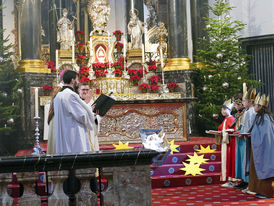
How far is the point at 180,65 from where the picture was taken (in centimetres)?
1360

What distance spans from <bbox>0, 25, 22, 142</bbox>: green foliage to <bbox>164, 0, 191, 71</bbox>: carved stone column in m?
4.03

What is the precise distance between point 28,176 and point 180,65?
10.0 metres

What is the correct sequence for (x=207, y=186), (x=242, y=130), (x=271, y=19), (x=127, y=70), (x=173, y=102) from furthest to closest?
(x=271, y=19) < (x=127, y=70) < (x=173, y=102) < (x=207, y=186) < (x=242, y=130)

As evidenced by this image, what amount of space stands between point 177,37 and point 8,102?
4.77m

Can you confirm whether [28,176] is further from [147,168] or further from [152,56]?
[152,56]

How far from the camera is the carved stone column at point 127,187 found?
13.1 ft

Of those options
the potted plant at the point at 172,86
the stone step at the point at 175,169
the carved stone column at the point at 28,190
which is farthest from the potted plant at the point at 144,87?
the carved stone column at the point at 28,190

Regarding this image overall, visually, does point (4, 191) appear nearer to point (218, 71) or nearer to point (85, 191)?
point (85, 191)

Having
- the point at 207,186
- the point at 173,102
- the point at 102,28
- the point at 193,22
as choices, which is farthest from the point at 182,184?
the point at 193,22

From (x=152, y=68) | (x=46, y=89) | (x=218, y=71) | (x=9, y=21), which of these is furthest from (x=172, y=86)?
(x=9, y=21)

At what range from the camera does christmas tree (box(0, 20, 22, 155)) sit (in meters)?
12.0

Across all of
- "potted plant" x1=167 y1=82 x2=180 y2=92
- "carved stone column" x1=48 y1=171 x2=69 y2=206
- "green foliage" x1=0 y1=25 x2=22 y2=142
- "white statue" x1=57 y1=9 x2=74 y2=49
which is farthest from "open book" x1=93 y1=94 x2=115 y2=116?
"white statue" x1=57 y1=9 x2=74 y2=49

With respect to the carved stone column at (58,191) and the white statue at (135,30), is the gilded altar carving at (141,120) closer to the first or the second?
the white statue at (135,30)

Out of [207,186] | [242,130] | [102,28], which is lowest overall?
[207,186]
